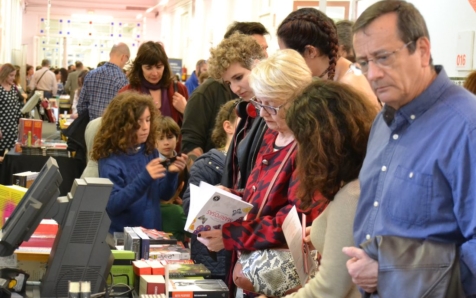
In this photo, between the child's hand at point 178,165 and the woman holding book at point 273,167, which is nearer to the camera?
the woman holding book at point 273,167

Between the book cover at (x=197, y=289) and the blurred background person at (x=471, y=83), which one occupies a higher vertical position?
the blurred background person at (x=471, y=83)

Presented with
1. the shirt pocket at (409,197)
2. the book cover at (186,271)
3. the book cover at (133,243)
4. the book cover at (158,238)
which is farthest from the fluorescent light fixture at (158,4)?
the shirt pocket at (409,197)

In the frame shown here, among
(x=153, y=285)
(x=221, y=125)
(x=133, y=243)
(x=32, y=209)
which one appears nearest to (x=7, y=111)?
(x=221, y=125)

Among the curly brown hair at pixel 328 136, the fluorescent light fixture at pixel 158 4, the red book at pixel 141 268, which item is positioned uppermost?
the fluorescent light fixture at pixel 158 4

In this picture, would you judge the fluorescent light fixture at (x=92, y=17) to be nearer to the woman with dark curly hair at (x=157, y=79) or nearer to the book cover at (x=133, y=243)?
the woman with dark curly hair at (x=157, y=79)

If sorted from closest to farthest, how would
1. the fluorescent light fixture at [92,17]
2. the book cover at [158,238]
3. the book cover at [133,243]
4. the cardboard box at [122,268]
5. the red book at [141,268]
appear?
the red book at [141,268] < the cardboard box at [122,268] < the book cover at [133,243] < the book cover at [158,238] < the fluorescent light fixture at [92,17]

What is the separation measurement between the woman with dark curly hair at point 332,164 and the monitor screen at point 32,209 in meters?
0.93

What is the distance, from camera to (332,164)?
196 centimetres

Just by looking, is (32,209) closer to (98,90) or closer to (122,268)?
(122,268)

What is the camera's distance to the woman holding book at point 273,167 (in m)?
2.34

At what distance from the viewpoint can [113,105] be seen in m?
4.27

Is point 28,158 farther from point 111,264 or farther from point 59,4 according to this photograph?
point 59,4

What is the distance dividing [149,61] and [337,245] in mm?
3565

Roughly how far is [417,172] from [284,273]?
0.72 m
